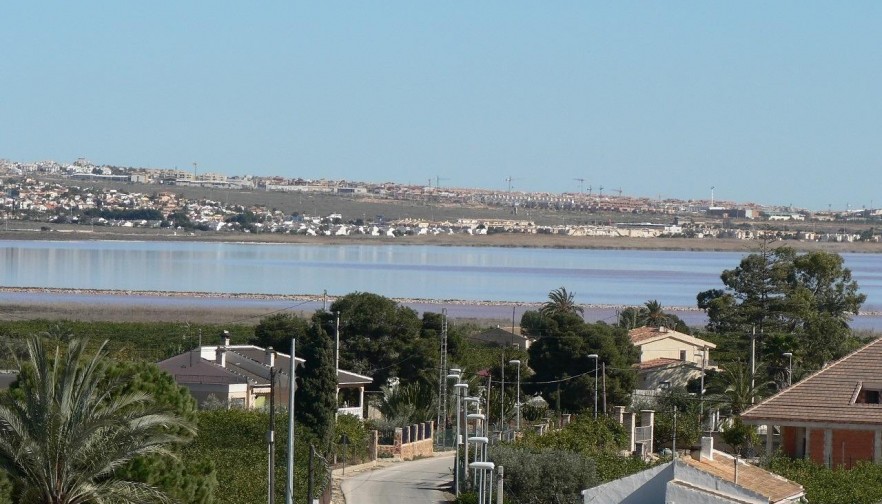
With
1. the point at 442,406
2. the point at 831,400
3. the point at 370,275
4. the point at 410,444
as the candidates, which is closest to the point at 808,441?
the point at 831,400

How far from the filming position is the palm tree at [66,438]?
19.7m

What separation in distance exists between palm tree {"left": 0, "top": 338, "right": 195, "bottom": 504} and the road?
453 inches

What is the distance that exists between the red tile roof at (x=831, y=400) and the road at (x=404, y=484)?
6669mm

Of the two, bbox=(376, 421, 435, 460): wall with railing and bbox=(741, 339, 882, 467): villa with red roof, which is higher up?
bbox=(741, 339, 882, 467): villa with red roof

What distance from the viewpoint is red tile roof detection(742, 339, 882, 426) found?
2948 cm

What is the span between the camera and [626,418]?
39.4 metres

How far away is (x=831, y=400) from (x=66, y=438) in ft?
50.5

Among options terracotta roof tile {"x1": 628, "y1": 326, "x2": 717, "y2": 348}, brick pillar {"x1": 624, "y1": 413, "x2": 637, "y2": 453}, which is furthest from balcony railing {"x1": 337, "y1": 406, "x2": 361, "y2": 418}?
terracotta roof tile {"x1": 628, "y1": 326, "x2": 717, "y2": 348}

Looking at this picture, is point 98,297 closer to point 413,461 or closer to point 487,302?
point 487,302

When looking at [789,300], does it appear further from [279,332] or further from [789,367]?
[279,332]

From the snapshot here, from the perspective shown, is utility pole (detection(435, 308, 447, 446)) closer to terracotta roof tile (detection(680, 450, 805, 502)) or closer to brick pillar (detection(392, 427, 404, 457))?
brick pillar (detection(392, 427, 404, 457))

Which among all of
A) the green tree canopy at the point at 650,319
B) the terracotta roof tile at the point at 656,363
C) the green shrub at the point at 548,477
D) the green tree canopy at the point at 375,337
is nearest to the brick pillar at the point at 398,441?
the green shrub at the point at 548,477

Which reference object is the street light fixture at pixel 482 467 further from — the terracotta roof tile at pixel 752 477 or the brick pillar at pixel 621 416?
the brick pillar at pixel 621 416

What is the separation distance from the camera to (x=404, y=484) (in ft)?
114
